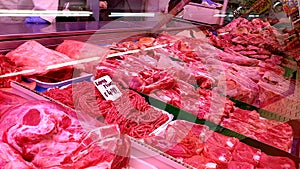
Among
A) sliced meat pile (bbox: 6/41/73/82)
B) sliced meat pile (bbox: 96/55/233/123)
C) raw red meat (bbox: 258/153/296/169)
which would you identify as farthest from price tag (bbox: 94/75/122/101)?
raw red meat (bbox: 258/153/296/169)

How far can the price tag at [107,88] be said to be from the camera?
2348mm

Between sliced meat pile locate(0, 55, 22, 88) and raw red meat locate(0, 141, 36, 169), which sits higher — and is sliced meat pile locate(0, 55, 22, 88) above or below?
above

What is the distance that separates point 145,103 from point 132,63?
2.69ft

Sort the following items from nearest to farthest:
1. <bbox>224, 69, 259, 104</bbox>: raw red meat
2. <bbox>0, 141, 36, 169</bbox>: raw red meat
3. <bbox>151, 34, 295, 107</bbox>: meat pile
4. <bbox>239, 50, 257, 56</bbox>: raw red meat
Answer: <bbox>0, 141, 36, 169</bbox>: raw red meat, <bbox>224, 69, 259, 104</bbox>: raw red meat, <bbox>151, 34, 295, 107</bbox>: meat pile, <bbox>239, 50, 257, 56</bbox>: raw red meat

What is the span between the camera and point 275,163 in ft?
6.64

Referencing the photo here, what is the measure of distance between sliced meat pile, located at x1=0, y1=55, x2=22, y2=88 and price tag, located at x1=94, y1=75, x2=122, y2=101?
697 mm

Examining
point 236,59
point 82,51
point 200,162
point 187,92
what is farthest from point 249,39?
point 200,162

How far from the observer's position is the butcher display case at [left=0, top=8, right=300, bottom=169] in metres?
1.54

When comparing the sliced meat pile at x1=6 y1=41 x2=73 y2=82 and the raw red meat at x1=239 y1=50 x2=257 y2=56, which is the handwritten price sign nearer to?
the raw red meat at x1=239 y1=50 x2=257 y2=56

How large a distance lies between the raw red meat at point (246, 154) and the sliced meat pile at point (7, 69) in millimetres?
1851

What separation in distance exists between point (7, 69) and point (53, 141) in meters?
1.27

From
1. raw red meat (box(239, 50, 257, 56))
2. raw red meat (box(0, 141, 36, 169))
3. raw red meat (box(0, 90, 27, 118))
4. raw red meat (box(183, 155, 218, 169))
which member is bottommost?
raw red meat (box(183, 155, 218, 169))

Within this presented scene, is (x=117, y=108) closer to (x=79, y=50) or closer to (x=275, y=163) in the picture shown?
(x=79, y=50)

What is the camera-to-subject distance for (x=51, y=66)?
2697 millimetres
